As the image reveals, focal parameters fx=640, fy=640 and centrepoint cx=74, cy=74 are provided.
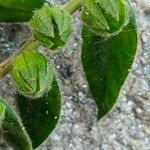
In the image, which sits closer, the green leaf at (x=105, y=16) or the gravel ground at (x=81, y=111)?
the green leaf at (x=105, y=16)

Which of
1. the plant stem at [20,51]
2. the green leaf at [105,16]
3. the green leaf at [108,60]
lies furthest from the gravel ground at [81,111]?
the green leaf at [105,16]

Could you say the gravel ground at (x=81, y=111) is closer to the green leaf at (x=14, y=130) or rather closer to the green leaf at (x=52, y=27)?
the green leaf at (x=14, y=130)

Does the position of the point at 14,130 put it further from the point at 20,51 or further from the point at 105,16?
the point at 105,16

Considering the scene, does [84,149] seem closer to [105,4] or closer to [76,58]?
[76,58]

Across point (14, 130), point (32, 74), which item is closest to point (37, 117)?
point (14, 130)

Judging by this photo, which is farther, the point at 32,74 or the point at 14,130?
the point at 14,130
